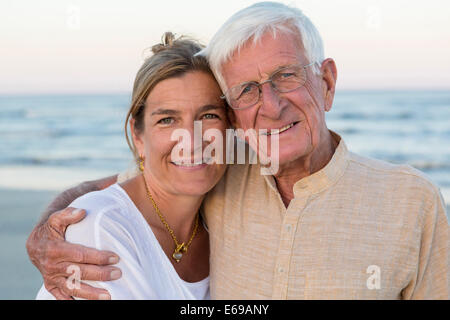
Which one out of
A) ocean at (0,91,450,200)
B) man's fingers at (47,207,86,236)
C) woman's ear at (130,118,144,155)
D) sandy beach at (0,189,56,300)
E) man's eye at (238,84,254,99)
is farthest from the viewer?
ocean at (0,91,450,200)

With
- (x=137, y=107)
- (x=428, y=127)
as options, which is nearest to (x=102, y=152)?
(x=428, y=127)

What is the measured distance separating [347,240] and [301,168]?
398mm

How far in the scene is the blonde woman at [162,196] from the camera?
2.20 metres

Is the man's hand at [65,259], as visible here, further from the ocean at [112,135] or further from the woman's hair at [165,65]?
the ocean at [112,135]

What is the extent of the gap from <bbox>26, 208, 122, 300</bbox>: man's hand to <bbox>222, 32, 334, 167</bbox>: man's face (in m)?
0.88

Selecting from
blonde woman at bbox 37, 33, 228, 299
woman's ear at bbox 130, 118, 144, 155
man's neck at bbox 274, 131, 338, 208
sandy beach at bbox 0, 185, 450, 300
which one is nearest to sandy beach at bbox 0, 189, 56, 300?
sandy beach at bbox 0, 185, 450, 300

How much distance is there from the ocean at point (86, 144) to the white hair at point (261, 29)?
3.50 meters

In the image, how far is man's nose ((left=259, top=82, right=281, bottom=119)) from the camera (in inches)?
88.8

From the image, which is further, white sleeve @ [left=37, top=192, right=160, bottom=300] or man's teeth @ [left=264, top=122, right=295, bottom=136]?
man's teeth @ [left=264, top=122, right=295, bottom=136]

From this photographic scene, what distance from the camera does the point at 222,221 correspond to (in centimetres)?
255

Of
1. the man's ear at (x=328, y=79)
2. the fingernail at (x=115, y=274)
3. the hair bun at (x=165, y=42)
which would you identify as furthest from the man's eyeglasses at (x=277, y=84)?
the fingernail at (x=115, y=274)

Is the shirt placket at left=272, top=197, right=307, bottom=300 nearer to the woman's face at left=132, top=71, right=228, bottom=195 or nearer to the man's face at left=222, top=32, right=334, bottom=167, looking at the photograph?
the man's face at left=222, top=32, right=334, bottom=167

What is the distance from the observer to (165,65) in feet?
8.05

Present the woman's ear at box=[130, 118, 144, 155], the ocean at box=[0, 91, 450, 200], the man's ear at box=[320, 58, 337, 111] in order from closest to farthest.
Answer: the man's ear at box=[320, 58, 337, 111] → the woman's ear at box=[130, 118, 144, 155] → the ocean at box=[0, 91, 450, 200]
